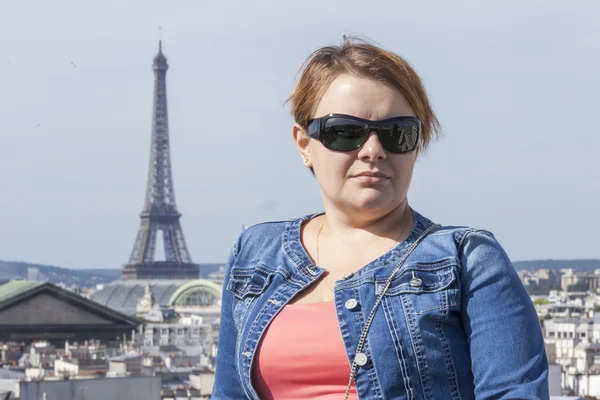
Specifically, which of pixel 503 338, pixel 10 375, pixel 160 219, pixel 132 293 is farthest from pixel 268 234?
pixel 132 293

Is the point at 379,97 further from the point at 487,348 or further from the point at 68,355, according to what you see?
the point at 68,355

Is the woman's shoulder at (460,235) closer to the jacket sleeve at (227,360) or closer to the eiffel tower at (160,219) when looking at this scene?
the jacket sleeve at (227,360)

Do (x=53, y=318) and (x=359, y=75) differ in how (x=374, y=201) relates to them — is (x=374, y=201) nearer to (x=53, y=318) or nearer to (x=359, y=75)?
(x=359, y=75)

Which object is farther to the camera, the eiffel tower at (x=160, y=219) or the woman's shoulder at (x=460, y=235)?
the eiffel tower at (x=160, y=219)

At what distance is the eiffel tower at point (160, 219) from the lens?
126438 mm

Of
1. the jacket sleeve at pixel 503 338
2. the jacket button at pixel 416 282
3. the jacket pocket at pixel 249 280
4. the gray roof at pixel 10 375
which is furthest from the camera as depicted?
the gray roof at pixel 10 375

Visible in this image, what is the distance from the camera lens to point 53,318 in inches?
3066

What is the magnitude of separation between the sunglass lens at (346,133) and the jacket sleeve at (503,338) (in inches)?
16.2

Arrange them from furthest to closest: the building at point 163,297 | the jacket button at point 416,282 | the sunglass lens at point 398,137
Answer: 1. the building at point 163,297
2. the sunglass lens at point 398,137
3. the jacket button at point 416,282

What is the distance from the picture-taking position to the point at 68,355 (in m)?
60.0

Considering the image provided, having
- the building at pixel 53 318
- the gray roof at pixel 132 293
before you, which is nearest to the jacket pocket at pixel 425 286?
the building at pixel 53 318

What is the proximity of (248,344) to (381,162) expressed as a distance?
47 cm

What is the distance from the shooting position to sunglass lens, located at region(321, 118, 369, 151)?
3529 mm

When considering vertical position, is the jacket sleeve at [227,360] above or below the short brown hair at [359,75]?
below
